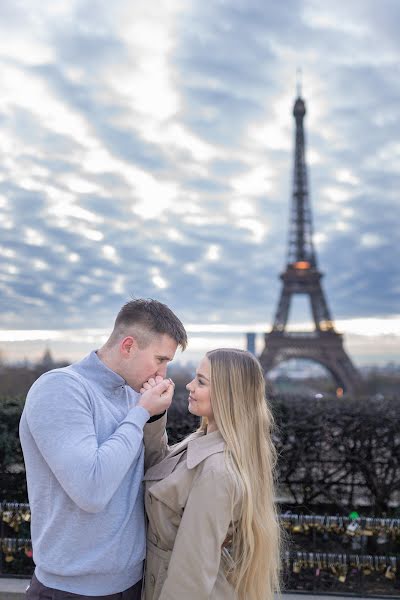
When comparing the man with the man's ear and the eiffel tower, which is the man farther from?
the eiffel tower

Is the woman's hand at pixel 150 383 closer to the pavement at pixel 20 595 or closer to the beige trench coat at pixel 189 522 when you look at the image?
the beige trench coat at pixel 189 522

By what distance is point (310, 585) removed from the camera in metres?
4.57

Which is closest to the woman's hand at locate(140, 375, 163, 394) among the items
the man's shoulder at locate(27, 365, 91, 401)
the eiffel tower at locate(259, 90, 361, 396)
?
the man's shoulder at locate(27, 365, 91, 401)

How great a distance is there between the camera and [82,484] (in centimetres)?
186

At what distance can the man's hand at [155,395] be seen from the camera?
2.15 metres

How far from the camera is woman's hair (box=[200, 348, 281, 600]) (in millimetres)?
2225

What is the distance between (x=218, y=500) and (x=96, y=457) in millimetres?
481

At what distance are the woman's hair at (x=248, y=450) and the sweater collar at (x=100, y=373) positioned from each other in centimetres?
39

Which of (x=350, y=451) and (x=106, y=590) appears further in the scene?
(x=350, y=451)

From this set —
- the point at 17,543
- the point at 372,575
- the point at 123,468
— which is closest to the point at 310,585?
the point at 372,575

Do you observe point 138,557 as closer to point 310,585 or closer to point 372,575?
point 310,585

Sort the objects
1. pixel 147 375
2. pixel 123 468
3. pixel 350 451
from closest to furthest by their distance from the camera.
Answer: pixel 123 468
pixel 147 375
pixel 350 451

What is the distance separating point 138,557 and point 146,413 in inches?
22.5

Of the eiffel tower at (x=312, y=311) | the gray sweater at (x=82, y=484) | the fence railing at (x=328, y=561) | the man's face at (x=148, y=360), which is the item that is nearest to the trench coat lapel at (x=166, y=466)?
the gray sweater at (x=82, y=484)
